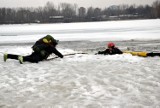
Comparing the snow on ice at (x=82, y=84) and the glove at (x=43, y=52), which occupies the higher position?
the glove at (x=43, y=52)

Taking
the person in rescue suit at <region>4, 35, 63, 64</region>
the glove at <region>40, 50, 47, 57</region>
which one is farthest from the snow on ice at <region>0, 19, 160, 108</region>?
the glove at <region>40, 50, 47, 57</region>

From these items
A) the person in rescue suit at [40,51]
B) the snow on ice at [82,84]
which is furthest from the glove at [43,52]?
the snow on ice at [82,84]

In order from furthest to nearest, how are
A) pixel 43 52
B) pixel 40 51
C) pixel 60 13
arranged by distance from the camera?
pixel 60 13, pixel 43 52, pixel 40 51

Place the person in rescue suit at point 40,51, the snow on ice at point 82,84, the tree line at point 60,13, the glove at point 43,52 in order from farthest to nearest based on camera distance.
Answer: the tree line at point 60,13, the glove at point 43,52, the person in rescue suit at point 40,51, the snow on ice at point 82,84

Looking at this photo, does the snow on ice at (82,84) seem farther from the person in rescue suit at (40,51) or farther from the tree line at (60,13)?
the tree line at (60,13)

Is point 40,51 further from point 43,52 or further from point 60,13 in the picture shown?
point 60,13

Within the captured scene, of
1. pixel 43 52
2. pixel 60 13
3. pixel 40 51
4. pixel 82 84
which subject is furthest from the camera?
pixel 60 13

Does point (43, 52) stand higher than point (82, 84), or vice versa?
point (43, 52)

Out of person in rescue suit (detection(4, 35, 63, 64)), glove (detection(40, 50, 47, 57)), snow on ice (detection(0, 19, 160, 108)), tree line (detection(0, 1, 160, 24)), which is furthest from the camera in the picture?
tree line (detection(0, 1, 160, 24))

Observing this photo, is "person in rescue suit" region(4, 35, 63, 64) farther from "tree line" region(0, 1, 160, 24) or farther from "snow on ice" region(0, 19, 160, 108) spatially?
"tree line" region(0, 1, 160, 24)

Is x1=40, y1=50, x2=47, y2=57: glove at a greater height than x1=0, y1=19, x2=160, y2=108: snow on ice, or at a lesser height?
greater

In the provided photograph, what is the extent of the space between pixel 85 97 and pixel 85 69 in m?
2.83

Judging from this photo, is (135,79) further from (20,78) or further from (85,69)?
(20,78)

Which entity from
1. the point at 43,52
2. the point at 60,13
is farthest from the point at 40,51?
the point at 60,13
